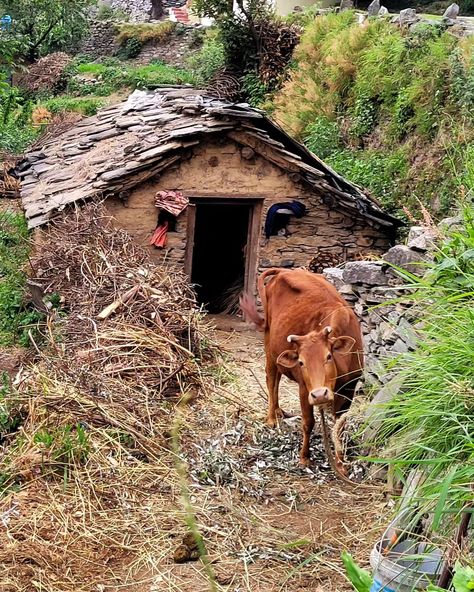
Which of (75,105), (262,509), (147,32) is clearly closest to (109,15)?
(147,32)

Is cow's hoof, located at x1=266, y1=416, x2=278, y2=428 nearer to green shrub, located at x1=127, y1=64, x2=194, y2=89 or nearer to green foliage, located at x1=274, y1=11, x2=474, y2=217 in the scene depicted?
green foliage, located at x1=274, y1=11, x2=474, y2=217

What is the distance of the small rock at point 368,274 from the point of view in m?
7.89

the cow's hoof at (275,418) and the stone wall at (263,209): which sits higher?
the stone wall at (263,209)

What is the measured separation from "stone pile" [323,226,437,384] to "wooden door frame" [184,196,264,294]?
4.12 m

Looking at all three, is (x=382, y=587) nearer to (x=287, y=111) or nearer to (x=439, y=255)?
(x=439, y=255)

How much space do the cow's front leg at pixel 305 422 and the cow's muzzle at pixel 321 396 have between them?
0.62 m

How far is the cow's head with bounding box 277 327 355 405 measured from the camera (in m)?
6.09

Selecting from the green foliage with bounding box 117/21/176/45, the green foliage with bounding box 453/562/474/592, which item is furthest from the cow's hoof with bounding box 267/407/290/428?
the green foliage with bounding box 117/21/176/45

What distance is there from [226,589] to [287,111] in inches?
614

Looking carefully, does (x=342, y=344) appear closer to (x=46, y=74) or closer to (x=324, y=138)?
(x=324, y=138)

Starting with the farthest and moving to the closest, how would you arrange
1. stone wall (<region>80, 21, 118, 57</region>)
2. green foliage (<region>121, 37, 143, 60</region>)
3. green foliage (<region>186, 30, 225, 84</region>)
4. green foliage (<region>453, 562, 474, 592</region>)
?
stone wall (<region>80, 21, 118, 57</region>)
green foliage (<region>121, 37, 143, 60</region>)
green foliage (<region>186, 30, 225, 84</region>)
green foliage (<region>453, 562, 474, 592</region>)

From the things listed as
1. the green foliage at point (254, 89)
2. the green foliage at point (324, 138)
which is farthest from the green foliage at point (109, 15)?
the green foliage at point (324, 138)

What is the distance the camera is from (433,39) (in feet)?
49.3

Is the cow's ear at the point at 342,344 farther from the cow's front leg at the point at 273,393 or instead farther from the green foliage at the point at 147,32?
the green foliage at the point at 147,32
